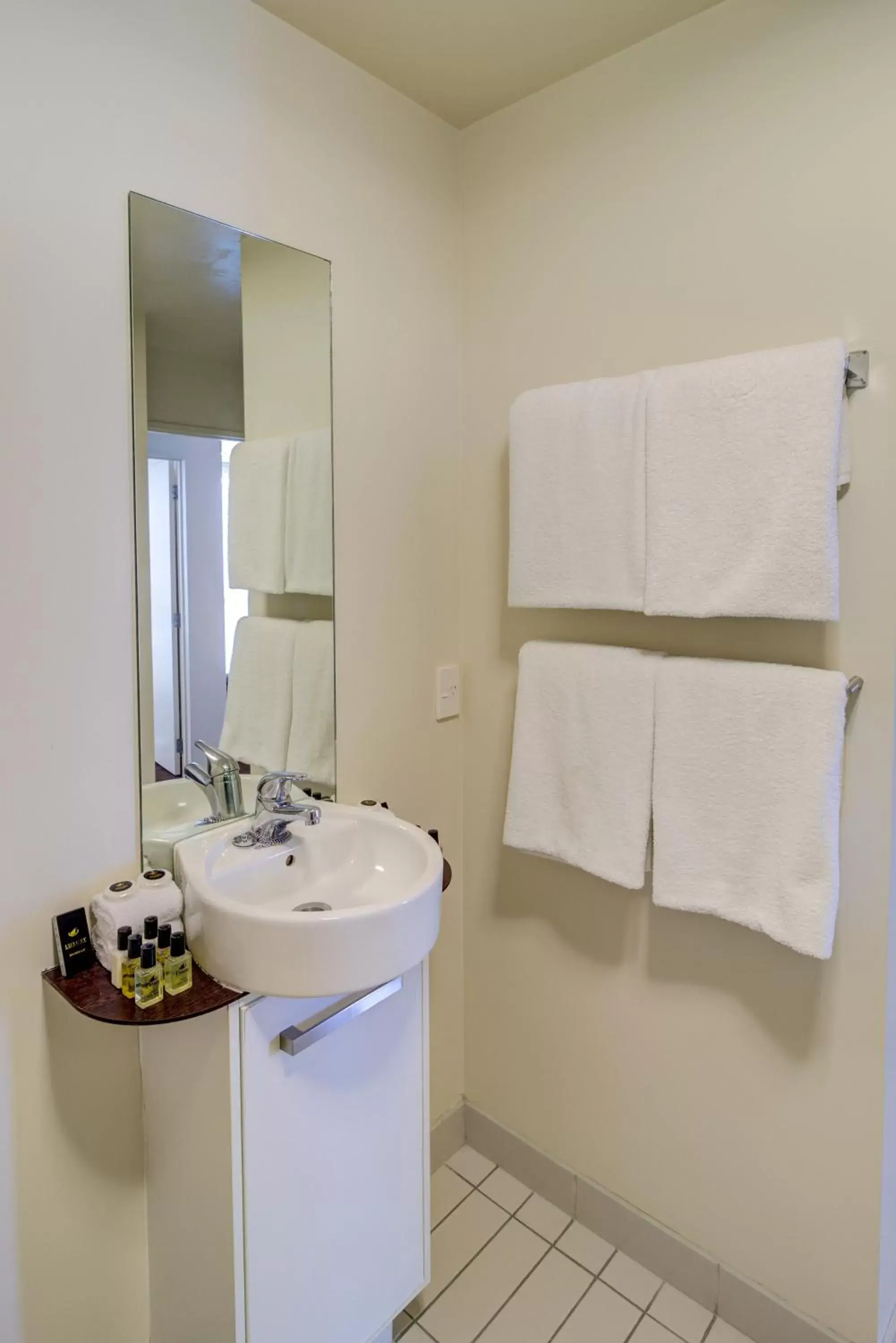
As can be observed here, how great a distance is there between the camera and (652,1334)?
4.92 ft

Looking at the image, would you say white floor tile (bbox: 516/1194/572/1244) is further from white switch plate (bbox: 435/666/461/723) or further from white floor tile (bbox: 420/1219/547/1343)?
white switch plate (bbox: 435/666/461/723)

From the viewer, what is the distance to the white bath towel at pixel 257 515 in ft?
4.73

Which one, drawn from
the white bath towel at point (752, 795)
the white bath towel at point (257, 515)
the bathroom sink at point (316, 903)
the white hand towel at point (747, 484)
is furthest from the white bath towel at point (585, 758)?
the white bath towel at point (257, 515)

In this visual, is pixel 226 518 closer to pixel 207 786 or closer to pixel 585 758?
pixel 207 786

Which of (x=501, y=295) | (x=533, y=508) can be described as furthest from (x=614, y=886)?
(x=501, y=295)

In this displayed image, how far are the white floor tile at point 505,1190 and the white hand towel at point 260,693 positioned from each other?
A: 117 centimetres

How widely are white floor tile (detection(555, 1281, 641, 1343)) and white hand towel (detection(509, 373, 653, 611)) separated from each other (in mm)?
1388

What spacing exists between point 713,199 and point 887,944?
1.35m

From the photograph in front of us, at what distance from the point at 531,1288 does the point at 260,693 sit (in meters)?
1.34

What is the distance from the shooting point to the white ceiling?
4.60 feet

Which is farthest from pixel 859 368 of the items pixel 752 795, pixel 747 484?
pixel 752 795

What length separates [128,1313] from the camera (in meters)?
1.35

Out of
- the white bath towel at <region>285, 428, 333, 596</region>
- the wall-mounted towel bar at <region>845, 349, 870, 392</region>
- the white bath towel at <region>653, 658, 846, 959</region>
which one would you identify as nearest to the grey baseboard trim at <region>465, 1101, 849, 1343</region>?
the white bath towel at <region>653, 658, 846, 959</region>

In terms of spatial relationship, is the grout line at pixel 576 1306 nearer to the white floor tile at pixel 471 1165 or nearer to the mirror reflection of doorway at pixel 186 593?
the white floor tile at pixel 471 1165
